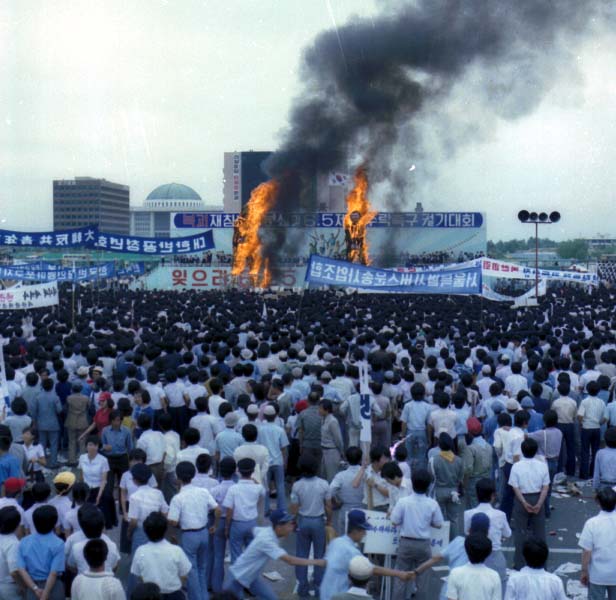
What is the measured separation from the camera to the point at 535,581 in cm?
492

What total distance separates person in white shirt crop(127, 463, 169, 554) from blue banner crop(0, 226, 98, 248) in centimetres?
1793

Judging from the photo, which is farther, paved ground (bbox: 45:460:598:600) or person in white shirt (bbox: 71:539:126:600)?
paved ground (bbox: 45:460:598:600)

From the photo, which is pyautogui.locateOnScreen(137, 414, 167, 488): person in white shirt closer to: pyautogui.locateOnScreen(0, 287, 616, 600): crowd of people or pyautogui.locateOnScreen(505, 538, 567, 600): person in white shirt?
pyautogui.locateOnScreen(0, 287, 616, 600): crowd of people

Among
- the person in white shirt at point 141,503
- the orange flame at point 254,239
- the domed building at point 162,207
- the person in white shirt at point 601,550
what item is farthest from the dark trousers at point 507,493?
the domed building at point 162,207

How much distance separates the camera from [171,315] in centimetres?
2089

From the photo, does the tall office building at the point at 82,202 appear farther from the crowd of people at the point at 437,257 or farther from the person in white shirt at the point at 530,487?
the person in white shirt at the point at 530,487

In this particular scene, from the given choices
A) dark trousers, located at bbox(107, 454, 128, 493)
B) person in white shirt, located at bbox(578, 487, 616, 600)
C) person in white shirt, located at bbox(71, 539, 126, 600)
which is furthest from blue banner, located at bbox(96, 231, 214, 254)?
person in white shirt, located at bbox(71, 539, 126, 600)

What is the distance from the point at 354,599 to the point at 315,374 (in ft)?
21.1

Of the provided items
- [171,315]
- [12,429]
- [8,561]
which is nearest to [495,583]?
[8,561]

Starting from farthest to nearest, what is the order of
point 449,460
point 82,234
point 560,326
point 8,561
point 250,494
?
point 82,234, point 560,326, point 449,460, point 250,494, point 8,561

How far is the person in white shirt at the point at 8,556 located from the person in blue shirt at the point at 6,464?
5.78ft

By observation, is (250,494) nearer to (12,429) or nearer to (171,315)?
(12,429)

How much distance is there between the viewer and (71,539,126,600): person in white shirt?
4941 mm

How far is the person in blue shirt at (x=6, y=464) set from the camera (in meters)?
7.18
